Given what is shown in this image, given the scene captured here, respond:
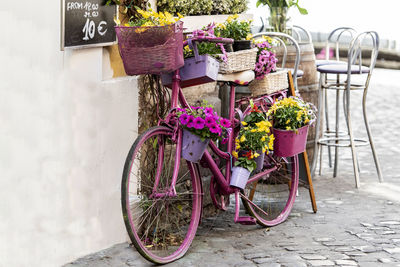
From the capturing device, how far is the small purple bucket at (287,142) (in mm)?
5656

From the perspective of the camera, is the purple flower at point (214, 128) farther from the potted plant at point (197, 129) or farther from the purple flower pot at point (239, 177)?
the purple flower pot at point (239, 177)

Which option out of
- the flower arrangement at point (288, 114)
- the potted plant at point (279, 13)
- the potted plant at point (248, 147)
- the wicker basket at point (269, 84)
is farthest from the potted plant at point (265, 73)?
the potted plant at point (279, 13)

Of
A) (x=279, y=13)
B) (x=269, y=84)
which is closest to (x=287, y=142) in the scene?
(x=269, y=84)

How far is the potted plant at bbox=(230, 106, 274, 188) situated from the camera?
17.3 ft

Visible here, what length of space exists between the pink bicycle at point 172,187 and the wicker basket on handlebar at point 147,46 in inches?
13.8

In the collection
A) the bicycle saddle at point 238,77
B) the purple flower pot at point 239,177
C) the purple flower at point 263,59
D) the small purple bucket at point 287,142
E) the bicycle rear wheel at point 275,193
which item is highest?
the purple flower at point 263,59

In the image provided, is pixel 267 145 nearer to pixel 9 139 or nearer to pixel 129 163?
pixel 129 163

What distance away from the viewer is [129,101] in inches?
A: 200

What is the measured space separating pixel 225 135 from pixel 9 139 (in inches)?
56.8

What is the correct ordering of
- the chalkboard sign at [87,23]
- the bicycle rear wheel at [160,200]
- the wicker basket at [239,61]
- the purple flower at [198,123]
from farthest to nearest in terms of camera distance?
1. the wicker basket at [239,61]
2. the bicycle rear wheel at [160,200]
3. the purple flower at [198,123]
4. the chalkboard sign at [87,23]

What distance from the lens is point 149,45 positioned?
14.2 ft

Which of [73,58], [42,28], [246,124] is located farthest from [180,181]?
[42,28]

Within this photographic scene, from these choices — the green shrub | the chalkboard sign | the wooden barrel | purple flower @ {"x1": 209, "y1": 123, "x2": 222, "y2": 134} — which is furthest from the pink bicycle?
the wooden barrel

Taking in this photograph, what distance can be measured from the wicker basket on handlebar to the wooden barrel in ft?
8.71
